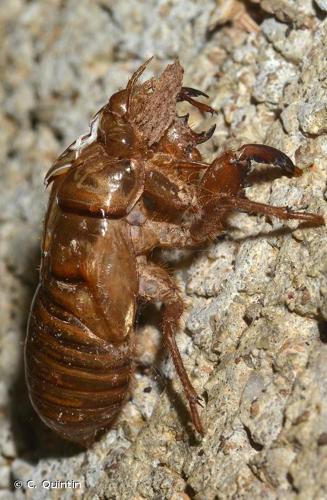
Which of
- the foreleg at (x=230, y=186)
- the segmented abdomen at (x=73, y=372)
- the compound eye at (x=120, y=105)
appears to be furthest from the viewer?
the compound eye at (x=120, y=105)

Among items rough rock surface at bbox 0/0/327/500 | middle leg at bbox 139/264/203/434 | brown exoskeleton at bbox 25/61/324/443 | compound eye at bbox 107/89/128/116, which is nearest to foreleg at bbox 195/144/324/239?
brown exoskeleton at bbox 25/61/324/443

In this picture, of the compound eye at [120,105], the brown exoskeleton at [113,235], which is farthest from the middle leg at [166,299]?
the compound eye at [120,105]

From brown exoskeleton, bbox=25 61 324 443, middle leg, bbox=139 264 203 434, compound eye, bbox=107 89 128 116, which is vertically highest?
compound eye, bbox=107 89 128 116

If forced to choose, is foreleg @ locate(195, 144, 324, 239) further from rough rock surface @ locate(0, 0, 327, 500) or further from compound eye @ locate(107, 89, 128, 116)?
compound eye @ locate(107, 89, 128, 116)

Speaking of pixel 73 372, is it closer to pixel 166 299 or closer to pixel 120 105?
pixel 166 299

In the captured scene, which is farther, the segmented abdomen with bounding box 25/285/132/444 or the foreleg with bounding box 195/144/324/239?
the segmented abdomen with bounding box 25/285/132/444

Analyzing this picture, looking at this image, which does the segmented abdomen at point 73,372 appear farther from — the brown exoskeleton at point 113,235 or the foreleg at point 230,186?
the foreleg at point 230,186
